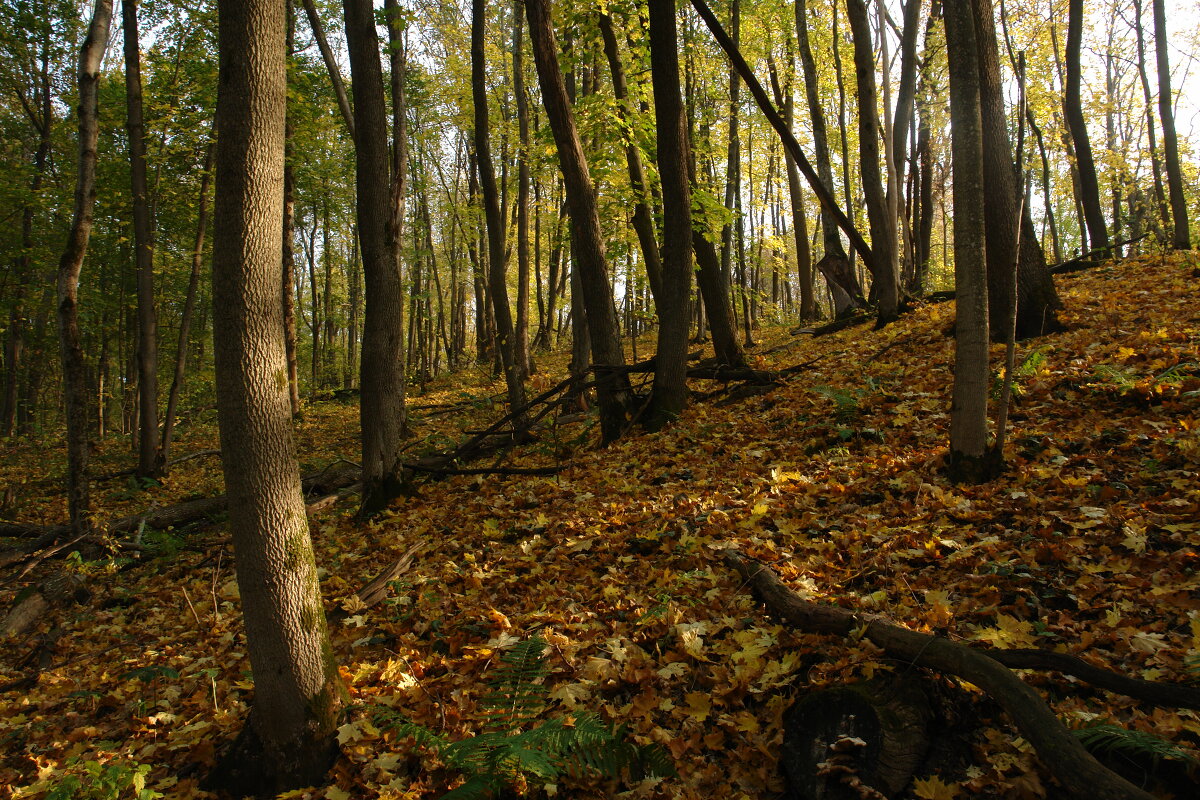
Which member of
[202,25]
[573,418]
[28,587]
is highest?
[202,25]

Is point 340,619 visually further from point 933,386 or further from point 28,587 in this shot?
point 933,386

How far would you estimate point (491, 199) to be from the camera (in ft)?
32.6

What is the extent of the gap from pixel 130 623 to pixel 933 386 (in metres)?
8.45

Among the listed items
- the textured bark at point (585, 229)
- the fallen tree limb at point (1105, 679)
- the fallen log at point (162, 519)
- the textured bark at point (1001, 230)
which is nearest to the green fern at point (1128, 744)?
the fallen tree limb at point (1105, 679)

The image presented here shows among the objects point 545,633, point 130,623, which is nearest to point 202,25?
point 130,623

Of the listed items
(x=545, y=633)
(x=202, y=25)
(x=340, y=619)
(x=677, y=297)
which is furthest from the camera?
(x=202, y=25)

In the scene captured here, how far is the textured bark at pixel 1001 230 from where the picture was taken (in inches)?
250

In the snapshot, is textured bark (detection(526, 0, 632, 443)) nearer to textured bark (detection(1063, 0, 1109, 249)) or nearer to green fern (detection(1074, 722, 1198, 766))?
green fern (detection(1074, 722, 1198, 766))

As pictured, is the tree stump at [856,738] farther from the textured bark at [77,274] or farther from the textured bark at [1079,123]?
the textured bark at [1079,123]

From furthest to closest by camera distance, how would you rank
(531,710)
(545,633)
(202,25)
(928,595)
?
(202,25)
(545,633)
(928,595)
(531,710)

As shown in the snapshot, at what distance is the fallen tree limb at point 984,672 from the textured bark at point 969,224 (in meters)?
2.10

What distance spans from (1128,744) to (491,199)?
32.2 feet

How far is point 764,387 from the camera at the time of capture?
8359mm

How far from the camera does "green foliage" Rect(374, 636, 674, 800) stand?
242 cm
